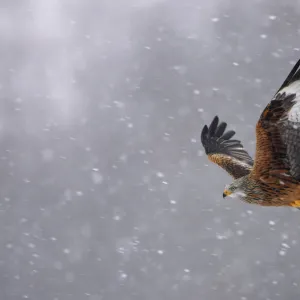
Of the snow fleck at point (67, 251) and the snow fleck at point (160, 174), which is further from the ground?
the snow fleck at point (160, 174)

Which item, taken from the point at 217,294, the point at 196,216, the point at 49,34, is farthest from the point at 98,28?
the point at 217,294

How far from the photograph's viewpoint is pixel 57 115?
18.4m

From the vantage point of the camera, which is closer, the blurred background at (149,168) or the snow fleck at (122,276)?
the blurred background at (149,168)

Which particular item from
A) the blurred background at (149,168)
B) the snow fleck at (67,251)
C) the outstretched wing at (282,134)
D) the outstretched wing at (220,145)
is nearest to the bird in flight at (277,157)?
the outstretched wing at (282,134)

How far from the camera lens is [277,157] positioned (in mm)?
3520

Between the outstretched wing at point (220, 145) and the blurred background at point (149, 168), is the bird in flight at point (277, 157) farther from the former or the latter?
the blurred background at point (149, 168)

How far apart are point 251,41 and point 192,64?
1.84 meters

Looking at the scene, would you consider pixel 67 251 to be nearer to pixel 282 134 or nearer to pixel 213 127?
pixel 213 127

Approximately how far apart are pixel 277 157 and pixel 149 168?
13340 mm

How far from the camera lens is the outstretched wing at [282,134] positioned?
10.4 ft

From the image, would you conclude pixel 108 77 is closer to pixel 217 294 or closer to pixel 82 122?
pixel 82 122

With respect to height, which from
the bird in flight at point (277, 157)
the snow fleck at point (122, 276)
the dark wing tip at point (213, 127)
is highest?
the snow fleck at point (122, 276)

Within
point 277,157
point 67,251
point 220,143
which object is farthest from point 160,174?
point 277,157

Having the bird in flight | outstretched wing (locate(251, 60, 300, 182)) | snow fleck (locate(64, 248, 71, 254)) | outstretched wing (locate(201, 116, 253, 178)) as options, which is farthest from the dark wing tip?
snow fleck (locate(64, 248, 71, 254))
